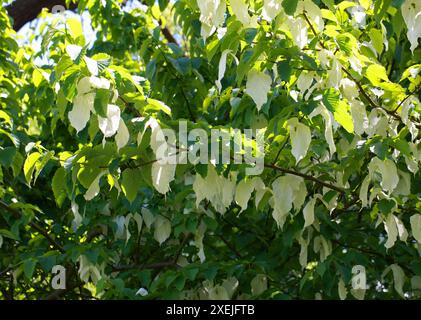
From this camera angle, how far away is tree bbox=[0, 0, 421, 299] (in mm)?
1833

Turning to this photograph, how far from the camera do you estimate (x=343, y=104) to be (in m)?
1.86

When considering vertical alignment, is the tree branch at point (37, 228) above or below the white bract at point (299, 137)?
below

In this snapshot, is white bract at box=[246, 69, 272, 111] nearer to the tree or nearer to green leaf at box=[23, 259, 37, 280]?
the tree

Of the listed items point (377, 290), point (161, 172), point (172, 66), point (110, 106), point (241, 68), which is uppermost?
point (172, 66)

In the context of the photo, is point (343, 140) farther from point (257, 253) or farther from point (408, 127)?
point (257, 253)

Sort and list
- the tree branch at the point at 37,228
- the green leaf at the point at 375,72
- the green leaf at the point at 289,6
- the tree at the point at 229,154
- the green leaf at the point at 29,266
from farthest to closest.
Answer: the tree branch at the point at 37,228 → the green leaf at the point at 29,266 → the green leaf at the point at 375,72 → the tree at the point at 229,154 → the green leaf at the point at 289,6

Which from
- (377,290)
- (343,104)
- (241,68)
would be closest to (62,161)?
(241,68)

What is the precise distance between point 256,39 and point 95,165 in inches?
21.0

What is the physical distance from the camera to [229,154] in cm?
183

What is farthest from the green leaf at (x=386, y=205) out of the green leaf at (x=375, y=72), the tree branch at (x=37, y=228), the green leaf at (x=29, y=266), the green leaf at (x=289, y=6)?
the tree branch at (x=37, y=228)

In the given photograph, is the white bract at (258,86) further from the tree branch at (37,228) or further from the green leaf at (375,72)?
the tree branch at (37,228)

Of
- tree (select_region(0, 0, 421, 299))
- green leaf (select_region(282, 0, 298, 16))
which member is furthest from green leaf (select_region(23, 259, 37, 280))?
green leaf (select_region(282, 0, 298, 16))

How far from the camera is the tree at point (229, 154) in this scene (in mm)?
1833

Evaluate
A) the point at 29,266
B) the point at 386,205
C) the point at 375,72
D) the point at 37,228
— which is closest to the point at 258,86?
the point at 375,72
